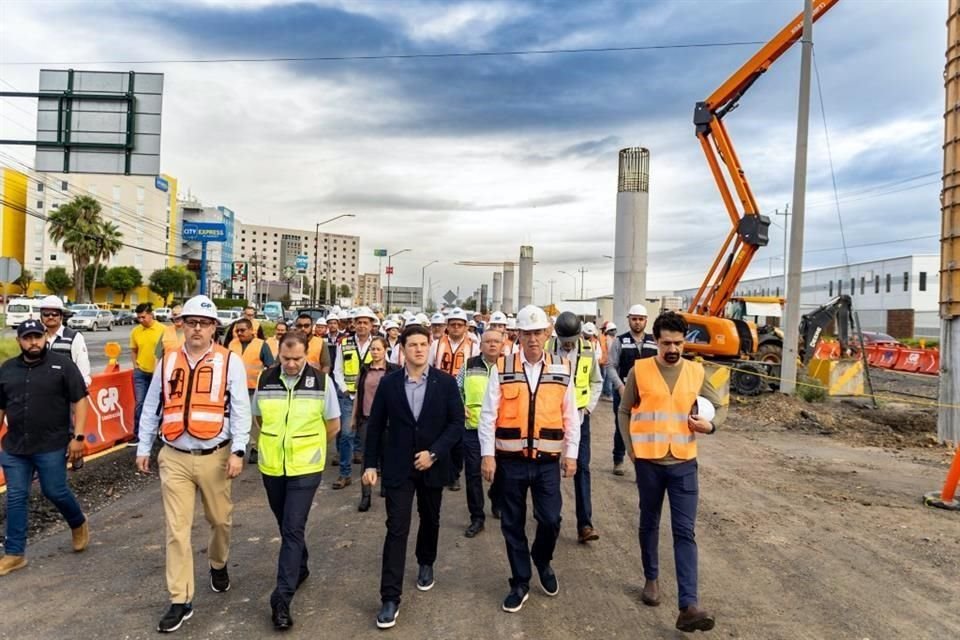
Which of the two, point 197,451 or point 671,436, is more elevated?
point 671,436

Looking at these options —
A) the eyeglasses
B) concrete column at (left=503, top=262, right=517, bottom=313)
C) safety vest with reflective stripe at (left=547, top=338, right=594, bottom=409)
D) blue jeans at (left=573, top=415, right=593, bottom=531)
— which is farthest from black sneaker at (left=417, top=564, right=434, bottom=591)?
concrete column at (left=503, top=262, right=517, bottom=313)

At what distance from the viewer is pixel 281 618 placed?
4.06 metres

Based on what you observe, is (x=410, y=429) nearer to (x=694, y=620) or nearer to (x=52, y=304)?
(x=694, y=620)

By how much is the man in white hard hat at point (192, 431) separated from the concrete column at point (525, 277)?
142ft

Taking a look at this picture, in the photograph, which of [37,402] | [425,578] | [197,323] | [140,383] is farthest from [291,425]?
[140,383]

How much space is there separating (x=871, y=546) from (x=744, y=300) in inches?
769

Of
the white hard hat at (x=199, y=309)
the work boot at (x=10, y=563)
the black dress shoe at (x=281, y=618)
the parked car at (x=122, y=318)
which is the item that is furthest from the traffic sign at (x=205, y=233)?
the black dress shoe at (x=281, y=618)

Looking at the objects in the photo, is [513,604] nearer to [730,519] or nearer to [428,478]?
[428,478]

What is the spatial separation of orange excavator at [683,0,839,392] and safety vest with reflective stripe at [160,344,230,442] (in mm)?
14301

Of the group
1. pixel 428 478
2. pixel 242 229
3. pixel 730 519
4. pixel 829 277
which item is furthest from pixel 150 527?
pixel 242 229

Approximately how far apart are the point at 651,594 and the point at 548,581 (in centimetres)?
69

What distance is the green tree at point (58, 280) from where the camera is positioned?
7050cm

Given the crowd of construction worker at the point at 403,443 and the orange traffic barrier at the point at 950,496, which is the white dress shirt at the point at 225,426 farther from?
the orange traffic barrier at the point at 950,496

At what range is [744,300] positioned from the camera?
79.3 ft
